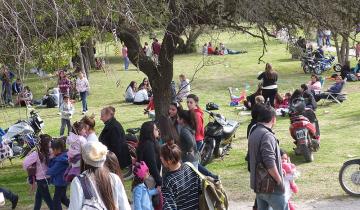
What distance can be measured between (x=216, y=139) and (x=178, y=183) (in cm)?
651

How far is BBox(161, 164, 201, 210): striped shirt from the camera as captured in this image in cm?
605

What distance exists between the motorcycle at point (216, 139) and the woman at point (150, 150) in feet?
13.3

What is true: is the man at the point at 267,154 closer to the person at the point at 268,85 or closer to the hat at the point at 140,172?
the hat at the point at 140,172

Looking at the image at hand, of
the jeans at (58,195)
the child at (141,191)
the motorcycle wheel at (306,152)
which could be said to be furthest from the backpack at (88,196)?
the motorcycle wheel at (306,152)

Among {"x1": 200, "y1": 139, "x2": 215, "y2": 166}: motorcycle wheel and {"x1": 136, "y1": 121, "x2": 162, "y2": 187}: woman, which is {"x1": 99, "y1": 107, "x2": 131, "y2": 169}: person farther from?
{"x1": 200, "y1": 139, "x2": 215, "y2": 166}: motorcycle wheel

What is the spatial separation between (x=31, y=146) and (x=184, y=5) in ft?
19.8

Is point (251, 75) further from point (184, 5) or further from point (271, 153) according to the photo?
point (271, 153)

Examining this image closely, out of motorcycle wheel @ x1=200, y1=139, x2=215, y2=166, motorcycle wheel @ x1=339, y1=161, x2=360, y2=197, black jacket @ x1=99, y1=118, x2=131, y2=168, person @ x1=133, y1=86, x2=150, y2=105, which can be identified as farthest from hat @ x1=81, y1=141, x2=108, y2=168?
person @ x1=133, y1=86, x2=150, y2=105

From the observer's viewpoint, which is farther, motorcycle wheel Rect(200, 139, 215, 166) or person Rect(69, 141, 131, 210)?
motorcycle wheel Rect(200, 139, 215, 166)

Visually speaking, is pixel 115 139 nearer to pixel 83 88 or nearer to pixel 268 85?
pixel 268 85

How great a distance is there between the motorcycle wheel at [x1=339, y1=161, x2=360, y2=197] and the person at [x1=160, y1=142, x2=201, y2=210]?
4060 millimetres

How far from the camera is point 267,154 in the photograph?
21.6 feet

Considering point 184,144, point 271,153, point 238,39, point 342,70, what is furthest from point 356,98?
point 238,39

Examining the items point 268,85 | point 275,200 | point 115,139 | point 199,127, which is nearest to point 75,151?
point 115,139
